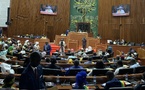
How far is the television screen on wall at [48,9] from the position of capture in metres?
22.4

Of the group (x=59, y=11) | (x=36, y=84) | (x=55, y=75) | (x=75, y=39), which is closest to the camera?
(x=36, y=84)

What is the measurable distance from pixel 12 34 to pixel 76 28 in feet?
23.3

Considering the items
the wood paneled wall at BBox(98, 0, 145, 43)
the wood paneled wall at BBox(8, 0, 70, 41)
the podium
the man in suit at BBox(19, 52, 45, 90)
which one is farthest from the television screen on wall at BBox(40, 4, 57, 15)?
the man in suit at BBox(19, 52, 45, 90)

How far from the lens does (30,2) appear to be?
73.6 ft

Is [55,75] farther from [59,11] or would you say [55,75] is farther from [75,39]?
[59,11]

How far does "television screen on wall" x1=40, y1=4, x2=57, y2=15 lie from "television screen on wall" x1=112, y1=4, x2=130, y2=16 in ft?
21.8

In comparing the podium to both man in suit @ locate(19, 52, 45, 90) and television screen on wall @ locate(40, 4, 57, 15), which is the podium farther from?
man in suit @ locate(19, 52, 45, 90)

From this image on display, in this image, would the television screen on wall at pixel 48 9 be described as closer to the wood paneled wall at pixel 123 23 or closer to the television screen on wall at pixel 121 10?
the wood paneled wall at pixel 123 23

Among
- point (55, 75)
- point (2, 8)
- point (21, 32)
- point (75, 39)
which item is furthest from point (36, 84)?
point (2, 8)

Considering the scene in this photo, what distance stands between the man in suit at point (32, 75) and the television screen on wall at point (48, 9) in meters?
19.9

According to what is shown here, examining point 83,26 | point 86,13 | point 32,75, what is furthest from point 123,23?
point 32,75

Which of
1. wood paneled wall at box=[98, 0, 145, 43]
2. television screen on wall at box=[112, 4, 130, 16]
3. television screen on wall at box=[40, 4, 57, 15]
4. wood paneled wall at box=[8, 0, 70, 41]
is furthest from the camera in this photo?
television screen on wall at box=[40, 4, 57, 15]

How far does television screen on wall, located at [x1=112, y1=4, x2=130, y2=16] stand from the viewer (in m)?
21.3

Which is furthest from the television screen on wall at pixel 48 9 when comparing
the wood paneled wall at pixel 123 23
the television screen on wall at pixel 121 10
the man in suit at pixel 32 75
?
the man in suit at pixel 32 75
